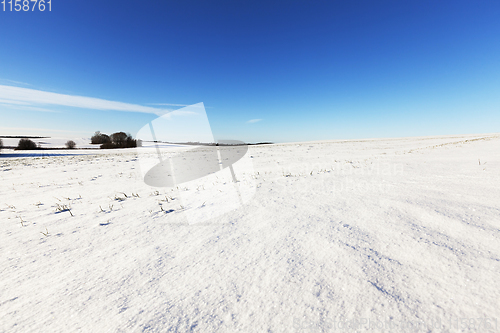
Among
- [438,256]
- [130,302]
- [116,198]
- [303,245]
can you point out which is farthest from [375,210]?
[116,198]

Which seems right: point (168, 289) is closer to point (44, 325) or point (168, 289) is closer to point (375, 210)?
point (44, 325)

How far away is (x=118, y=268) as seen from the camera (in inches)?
72.3

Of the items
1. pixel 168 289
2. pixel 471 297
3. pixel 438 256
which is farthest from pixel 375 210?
pixel 168 289

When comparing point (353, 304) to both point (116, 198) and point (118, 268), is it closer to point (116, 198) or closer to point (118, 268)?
point (118, 268)

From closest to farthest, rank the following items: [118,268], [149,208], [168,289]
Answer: [168,289], [118,268], [149,208]

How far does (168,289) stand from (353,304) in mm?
1316

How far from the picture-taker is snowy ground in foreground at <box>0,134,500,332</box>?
122 cm

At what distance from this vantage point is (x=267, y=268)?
1694mm

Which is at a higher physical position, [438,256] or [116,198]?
[116,198]

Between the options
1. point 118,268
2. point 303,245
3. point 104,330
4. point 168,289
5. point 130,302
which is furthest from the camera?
point 303,245

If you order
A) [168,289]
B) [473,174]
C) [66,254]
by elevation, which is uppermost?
[66,254]

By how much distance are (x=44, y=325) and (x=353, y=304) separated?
1972mm

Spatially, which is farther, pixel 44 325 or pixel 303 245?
pixel 303 245

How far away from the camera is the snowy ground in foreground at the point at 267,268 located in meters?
1.22
